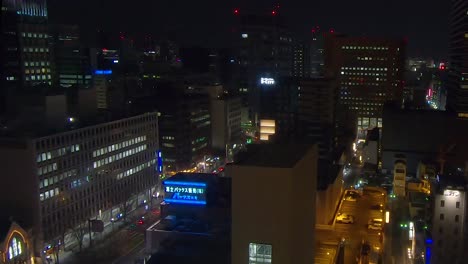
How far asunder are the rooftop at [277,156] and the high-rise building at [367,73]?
35132mm

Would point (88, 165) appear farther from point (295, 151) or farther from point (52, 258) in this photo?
point (295, 151)

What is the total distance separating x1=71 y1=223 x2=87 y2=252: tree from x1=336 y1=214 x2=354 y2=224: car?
9.62m

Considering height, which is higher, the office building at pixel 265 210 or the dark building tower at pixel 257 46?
the dark building tower at pixel 257 46

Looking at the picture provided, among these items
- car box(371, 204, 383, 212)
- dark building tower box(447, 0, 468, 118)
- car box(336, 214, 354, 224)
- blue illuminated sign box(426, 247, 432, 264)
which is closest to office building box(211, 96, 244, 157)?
dark building tower box(447, 0, 468, 118)

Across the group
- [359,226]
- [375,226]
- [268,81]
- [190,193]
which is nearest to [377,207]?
[359,226]

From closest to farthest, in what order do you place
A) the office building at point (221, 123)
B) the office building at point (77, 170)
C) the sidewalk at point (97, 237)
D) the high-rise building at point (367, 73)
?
the office building at point (77, 170)
the sidewalk at point (97, 237)
the office building at point (221, 123)
the high-rise building at point (367, 73)

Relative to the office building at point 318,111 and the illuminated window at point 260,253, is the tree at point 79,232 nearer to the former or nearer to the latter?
the illuminated window at point 260,253

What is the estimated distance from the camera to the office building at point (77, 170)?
58.6ft

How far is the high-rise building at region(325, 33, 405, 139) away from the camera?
44.0m

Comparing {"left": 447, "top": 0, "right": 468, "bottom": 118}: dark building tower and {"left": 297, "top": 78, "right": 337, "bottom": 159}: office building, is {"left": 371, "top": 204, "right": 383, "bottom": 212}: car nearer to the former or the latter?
{"left": 297, "top": 78, "right": 337, "bottom": 159}: office building

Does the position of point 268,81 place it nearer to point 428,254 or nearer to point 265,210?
point 428,254

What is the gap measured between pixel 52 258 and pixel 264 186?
42.2 ft

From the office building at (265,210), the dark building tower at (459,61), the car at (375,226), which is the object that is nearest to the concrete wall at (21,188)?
the car at (375,226)

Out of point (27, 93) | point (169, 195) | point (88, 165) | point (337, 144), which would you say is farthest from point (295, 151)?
point (337, 144)
